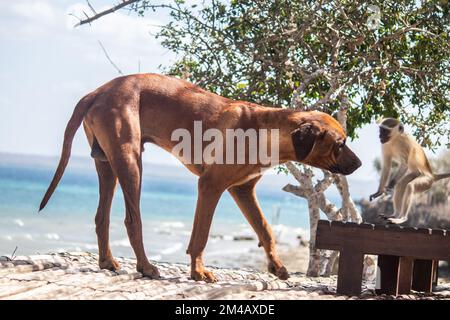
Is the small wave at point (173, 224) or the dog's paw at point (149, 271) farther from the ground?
the dog's paw at point (149, 271)

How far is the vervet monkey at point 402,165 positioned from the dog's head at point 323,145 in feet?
2.55

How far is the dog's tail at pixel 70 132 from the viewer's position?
569cm

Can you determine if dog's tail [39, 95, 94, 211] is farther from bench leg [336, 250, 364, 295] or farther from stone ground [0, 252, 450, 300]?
bench leg [336, 250, 364, 295]

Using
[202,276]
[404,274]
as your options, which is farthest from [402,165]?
[202,276]

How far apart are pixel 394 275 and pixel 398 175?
3.32 ft

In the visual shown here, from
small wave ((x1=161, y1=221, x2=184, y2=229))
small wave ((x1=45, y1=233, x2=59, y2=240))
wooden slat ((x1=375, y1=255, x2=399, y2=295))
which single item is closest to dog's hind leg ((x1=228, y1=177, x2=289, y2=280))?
wooden slat ((x1=375, y1=255, x2=399, y2=295))

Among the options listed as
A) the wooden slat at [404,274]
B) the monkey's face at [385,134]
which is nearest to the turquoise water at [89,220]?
the monkey's face at [385,134]

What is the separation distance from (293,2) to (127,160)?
4177 mm

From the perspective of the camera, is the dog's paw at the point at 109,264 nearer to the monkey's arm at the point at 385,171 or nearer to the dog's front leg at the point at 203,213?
the dog's front leg at the point at 203,213

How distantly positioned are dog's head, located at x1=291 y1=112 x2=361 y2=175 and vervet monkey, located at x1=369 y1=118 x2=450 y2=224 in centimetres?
78

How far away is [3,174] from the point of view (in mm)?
77312

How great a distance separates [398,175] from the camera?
→ 6.62m

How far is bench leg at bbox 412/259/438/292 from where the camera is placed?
6.68 metres
